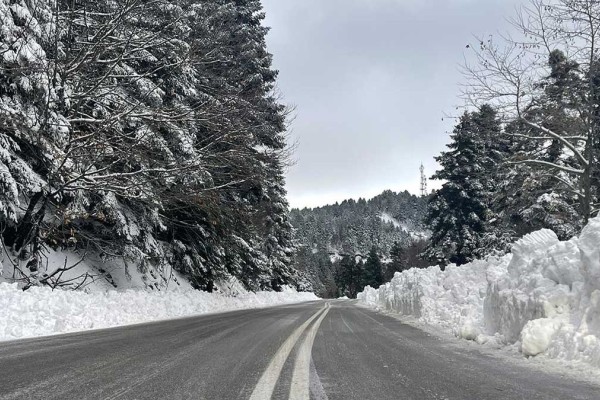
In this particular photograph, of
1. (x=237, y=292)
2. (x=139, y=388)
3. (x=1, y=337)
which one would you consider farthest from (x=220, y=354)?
(x=237, y=292)

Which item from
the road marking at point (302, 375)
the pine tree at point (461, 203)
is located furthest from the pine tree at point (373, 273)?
the road marking at point (302, 375)

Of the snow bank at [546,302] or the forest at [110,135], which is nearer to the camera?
the snow bank at [546,302]

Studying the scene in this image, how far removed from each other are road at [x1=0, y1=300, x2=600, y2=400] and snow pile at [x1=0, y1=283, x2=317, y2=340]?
1.83 meters

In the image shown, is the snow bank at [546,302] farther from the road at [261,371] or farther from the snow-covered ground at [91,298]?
the snow-covered ground at [91,298]

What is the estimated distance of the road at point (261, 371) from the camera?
3.41m

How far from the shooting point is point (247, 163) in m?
16.7

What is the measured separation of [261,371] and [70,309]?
6880 millimetres

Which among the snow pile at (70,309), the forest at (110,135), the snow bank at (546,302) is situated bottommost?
the snow pile at (70,309)

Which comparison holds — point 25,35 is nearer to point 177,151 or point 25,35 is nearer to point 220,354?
point 177,151

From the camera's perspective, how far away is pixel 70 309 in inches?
370

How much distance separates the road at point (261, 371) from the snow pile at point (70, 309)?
6.00ft

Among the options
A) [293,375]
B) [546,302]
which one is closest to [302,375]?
[293,375]

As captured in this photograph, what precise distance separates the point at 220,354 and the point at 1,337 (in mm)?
4426

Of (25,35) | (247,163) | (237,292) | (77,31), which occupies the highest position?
(77,31)
